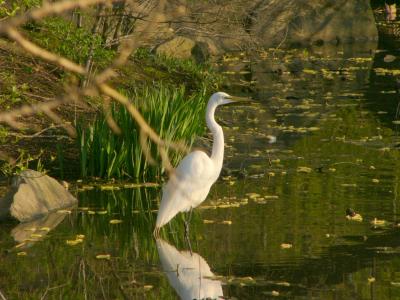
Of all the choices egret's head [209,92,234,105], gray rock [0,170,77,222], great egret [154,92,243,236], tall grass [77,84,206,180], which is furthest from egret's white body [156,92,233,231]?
tall grass [77,84,206,180]

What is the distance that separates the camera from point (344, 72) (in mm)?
20625

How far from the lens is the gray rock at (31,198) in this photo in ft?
30.3

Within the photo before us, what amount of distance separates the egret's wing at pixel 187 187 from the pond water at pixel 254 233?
31 cm

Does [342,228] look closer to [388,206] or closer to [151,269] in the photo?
[388,206]

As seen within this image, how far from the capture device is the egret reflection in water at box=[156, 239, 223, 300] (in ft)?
22.5

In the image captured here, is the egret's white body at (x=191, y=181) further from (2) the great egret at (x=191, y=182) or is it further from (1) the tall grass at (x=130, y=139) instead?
(1) the tall grass at (x=130, y=139)

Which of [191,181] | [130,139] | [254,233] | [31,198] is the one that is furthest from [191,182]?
[130,139]

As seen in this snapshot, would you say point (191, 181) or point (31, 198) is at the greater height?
point (191, 181)

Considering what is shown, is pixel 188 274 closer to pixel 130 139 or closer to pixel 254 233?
pixel 254 233

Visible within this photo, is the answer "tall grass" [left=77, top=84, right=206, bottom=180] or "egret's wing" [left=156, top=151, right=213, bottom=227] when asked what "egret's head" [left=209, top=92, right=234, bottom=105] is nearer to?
"egret's wing" [left=156, top=151, right=213, bottom=227]

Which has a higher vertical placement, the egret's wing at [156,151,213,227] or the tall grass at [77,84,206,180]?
the tall grass at [77,84,206,180]

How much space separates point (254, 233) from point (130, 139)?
2.80 meters

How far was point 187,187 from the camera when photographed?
8.42 meters

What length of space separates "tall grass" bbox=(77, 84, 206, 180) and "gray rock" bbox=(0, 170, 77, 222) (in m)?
1.11
